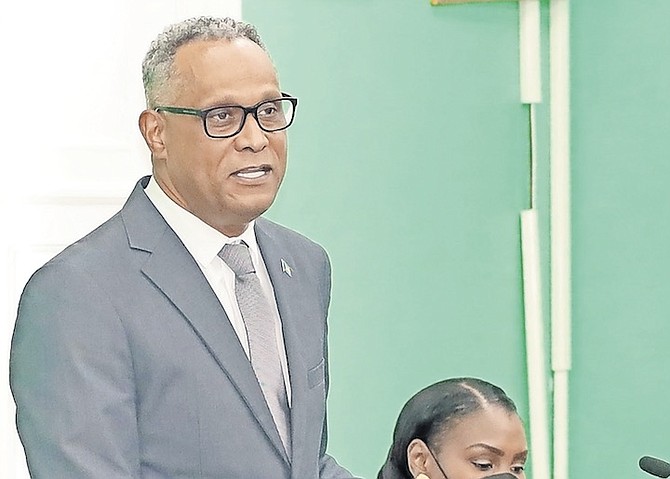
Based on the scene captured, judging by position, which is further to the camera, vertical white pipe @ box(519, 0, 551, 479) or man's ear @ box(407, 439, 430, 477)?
vertical white pipe @ box(519, 0, 551, 479)

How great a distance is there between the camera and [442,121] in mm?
2896

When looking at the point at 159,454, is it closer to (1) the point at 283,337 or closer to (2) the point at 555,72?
(1) the point at 283,337

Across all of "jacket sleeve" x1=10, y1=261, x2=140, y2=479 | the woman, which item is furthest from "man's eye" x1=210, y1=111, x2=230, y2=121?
the woman

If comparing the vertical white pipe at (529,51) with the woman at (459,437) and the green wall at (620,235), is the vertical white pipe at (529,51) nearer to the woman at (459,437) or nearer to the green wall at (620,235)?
the green wall at (620,235)

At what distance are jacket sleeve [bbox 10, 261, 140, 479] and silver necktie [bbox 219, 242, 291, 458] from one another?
0.21 metres

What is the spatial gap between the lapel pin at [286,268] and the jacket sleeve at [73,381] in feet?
1.15

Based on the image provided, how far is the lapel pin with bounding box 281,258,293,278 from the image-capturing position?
202 centimetres

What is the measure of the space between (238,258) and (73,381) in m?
0.33

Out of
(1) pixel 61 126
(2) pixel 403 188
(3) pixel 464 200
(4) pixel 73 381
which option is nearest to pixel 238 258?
(4) pixel 73 381

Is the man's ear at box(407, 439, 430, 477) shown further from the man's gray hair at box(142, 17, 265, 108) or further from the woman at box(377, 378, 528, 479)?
the man's gray hair at box(142, 17, 265, 108)

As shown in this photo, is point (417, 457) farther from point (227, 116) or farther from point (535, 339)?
point (535, 339)

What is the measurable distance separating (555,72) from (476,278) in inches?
20.0

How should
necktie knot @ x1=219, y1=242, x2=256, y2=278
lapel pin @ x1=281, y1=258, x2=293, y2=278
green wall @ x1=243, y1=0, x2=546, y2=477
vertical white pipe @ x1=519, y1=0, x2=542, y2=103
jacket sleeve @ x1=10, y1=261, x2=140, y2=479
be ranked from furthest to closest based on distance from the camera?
vertical white pipe @ x1=519, y1=0, x2=542, y2=103 < green wall @ x1=243, y1=0, x2=546, y2=477 < lapel pin @ x1=281, y1=258, x2=293, y2=278 < necktie knot @ x1=219, y1=242, x2=256, y2=278 < jacket sleeve @ x1=10, y1=261, x2=140, y2=479

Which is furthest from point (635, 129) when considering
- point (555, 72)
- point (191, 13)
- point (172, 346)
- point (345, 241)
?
point (172, 346)
